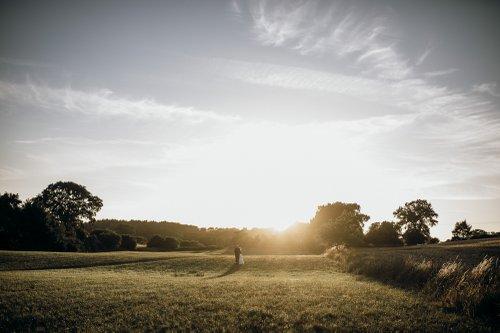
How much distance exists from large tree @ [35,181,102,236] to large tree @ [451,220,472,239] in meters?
116

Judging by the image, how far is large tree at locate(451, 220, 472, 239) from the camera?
108912mm

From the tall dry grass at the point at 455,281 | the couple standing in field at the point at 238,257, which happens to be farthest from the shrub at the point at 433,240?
the tall dry grass at the point at 455,281

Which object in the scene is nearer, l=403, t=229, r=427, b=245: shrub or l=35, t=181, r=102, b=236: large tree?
l=35, t=181, r=102, b=236: large tree

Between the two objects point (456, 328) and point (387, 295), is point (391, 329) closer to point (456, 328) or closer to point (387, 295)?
point (456, 328)

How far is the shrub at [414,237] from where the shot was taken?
95.9m

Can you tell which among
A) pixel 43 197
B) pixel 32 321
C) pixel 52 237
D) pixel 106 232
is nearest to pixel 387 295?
pixel 32 321

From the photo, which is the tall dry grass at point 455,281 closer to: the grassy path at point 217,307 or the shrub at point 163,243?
the grassy path at point 217,307

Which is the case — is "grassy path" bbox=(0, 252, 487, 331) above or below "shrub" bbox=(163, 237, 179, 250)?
above

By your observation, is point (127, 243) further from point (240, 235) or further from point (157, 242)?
point (240, 235)

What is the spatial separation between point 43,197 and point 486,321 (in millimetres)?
83536

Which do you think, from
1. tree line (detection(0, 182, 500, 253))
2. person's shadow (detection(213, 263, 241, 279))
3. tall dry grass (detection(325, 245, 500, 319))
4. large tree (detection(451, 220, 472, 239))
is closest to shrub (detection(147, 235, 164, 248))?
tree line (detection(0, 182, 500, 253))

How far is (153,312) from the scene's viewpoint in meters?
13.6

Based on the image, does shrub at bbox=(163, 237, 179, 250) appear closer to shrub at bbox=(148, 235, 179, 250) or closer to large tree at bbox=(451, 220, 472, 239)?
shrub at bbox=(148, 235, 179, 250)

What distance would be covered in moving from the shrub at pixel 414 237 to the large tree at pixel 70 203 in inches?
3499
